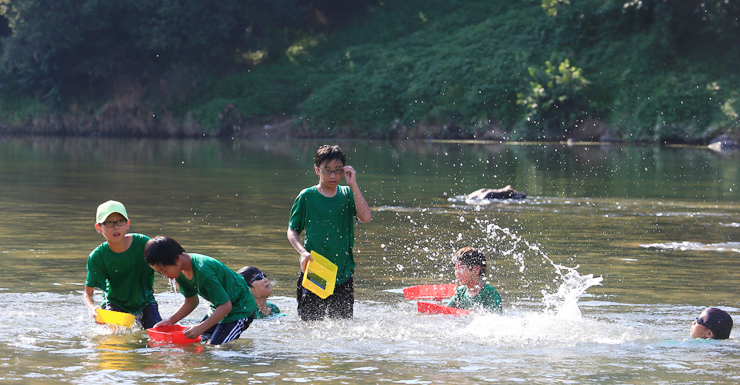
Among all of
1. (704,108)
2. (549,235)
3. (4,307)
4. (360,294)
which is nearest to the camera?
(4,307)

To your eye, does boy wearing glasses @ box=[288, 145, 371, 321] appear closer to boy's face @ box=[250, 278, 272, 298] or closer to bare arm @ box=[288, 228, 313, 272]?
bare arm @ box=[288, 228, 313, 272]

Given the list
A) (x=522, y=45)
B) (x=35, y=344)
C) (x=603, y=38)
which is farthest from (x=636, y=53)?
(x=35, y=344)

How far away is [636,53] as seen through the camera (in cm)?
4097

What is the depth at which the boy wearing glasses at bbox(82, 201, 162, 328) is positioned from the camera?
6.72m

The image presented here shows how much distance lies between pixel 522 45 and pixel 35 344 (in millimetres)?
37885

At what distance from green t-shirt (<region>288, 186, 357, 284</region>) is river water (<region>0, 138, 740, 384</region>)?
658 mm

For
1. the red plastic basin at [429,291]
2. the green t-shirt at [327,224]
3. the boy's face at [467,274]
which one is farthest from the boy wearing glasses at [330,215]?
the red plastic basin at [429,291]

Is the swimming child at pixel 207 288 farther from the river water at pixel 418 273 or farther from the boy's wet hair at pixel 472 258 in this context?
the boy's wet hair at pixel 472 258

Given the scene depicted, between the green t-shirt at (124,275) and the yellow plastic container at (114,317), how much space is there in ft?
0.94

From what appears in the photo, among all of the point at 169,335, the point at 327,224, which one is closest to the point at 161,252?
the point at 169,335

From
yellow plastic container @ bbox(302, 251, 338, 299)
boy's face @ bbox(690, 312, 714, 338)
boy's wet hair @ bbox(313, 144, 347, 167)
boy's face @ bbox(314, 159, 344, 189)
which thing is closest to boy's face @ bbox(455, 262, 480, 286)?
yellow plastic container @ bbox(302, 251, 338, 299)

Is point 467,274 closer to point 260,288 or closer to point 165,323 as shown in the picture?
point 260,288

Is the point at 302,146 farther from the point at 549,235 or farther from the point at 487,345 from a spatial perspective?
the point at 487,345

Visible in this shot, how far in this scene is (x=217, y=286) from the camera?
642 cm
